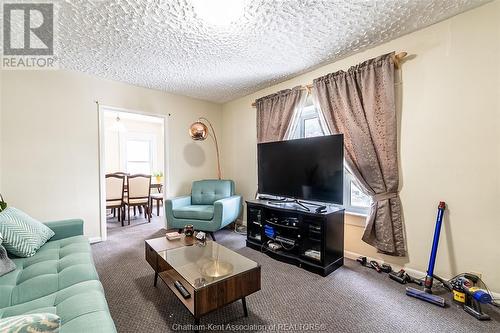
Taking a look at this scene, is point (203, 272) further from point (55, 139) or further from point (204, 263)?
point (55, 139)

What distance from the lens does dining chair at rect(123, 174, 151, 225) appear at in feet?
14.6

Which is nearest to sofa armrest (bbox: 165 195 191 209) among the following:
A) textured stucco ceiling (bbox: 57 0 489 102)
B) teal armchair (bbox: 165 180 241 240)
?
teal armchair (bbox: 165 180 241 240)

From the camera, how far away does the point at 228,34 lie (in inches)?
86.5

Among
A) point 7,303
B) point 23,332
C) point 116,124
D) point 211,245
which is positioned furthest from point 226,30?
point 116,124

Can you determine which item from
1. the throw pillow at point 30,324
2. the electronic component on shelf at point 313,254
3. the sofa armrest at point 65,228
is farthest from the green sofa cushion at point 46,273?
the electronic component on shelf at point 313,254

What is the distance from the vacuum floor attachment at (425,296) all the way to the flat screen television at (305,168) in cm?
93

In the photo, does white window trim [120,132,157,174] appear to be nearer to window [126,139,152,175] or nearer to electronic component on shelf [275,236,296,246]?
window [126,139,152,175]

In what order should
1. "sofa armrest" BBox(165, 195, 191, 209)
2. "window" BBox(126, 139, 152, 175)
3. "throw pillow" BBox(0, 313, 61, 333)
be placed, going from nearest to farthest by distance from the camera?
"throw pillow" BBox(0, 313, 61, 333)
"sofa armrest" BBox(165, 195, 191, 209)
"window" BBox(126, 139, 152, 175)

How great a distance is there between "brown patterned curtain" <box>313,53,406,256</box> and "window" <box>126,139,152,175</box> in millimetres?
5553

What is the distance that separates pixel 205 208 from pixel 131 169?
3744 millimetres

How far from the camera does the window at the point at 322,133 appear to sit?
8.93ft

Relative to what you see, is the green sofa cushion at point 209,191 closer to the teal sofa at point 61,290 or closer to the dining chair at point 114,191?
the dining chair at point 114,191

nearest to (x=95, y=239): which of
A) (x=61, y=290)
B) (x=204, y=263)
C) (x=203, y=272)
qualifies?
(x=61, y=290)

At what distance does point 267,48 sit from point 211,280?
2332 millimetres
